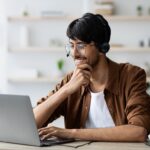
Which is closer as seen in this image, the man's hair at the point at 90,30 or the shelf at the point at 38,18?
the man's hair at the point at 90,30

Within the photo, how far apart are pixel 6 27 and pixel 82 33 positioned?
3.17 m

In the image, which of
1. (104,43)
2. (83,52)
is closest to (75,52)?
(83,52)

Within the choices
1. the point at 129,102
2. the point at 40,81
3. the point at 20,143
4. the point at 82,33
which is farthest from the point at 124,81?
the point at 40,81

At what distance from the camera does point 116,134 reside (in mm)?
1929

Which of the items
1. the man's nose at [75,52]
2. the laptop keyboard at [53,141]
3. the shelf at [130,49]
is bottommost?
the shelf at [130,49]

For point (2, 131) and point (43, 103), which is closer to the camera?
point (2, 131)

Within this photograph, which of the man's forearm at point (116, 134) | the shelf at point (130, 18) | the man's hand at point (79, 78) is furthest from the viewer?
the shelf at point (130, 18)

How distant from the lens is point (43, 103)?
88.0 inches

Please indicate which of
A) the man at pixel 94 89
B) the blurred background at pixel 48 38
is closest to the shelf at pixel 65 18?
the blurred background at pixel 48 38

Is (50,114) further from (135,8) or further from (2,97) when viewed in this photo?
(135,8)

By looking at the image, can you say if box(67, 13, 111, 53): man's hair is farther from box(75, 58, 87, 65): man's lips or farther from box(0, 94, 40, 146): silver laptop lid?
box(0, 94, 40, 146): silver laptop lid

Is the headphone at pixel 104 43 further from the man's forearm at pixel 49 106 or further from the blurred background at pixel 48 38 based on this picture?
the blurred background at pixel 48 38

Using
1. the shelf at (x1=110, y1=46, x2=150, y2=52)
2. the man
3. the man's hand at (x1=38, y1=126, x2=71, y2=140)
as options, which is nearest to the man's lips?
the man

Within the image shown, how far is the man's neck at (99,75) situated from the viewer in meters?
2.28
